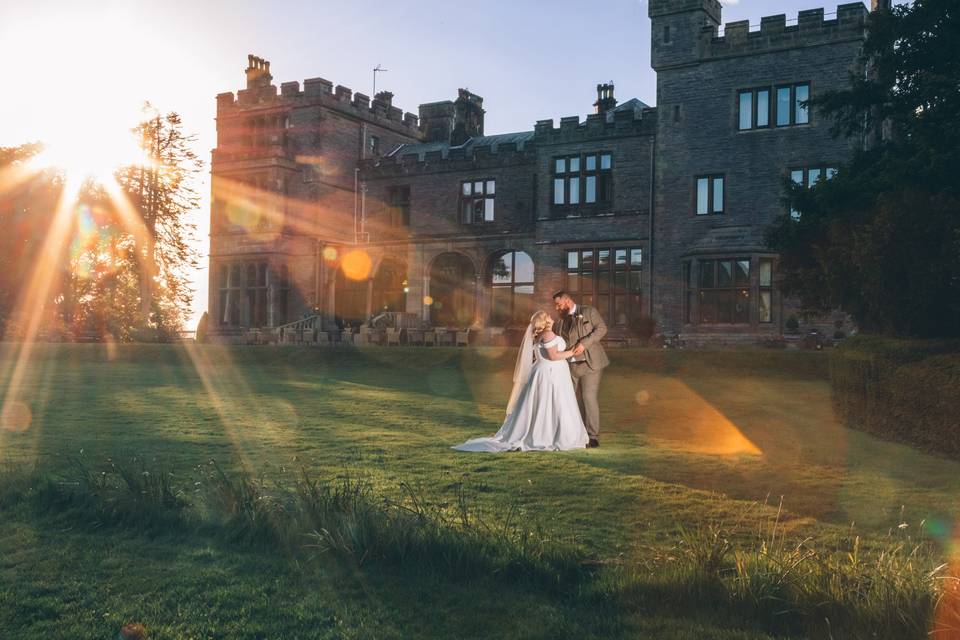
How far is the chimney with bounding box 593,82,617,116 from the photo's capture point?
123 ft

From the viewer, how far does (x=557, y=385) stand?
36.2 feet

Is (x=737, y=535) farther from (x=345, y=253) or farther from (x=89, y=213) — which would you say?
(x=89, y=213)

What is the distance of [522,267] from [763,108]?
11.4 metres

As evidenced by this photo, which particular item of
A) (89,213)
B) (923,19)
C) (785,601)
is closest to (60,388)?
(785,601)

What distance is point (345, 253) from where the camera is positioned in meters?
39.0

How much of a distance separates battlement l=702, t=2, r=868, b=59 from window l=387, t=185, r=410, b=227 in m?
14.7

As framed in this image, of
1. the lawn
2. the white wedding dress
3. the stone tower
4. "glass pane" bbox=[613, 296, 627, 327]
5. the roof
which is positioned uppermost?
the stone tower

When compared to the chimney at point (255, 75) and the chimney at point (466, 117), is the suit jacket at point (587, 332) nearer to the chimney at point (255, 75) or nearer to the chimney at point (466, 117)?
the chimney at point (466, 117)

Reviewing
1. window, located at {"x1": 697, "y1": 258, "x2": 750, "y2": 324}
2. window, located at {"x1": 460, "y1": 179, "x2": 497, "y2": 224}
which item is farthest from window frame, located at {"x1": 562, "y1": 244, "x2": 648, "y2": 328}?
window, located at {"x1": 460, "y1": 179, "x2": 497, "y2": 224}

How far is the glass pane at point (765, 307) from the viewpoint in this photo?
27625 mm

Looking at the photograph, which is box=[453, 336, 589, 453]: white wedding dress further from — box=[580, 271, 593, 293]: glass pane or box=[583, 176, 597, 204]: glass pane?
box=[583, 176, 597, 204]: glass pane

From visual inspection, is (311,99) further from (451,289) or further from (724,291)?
(724,291)

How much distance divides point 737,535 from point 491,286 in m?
30.1

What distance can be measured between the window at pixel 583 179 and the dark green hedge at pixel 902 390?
18834 millimetres
